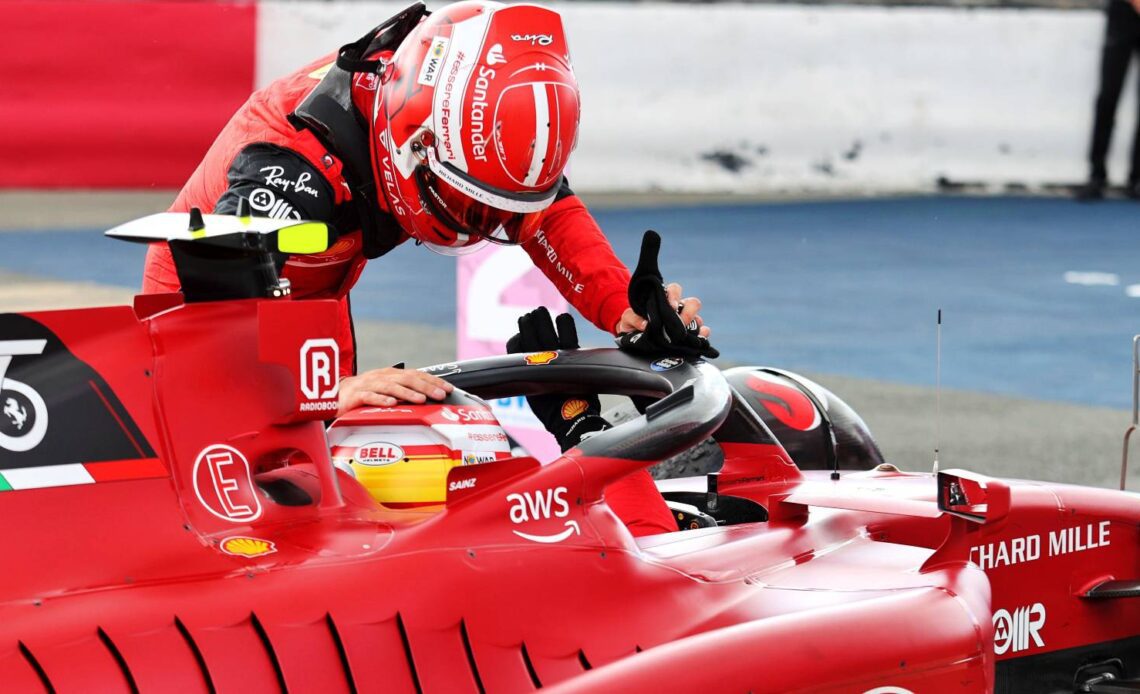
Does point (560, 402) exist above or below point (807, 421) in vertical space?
above

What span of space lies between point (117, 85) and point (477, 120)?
1071 cm

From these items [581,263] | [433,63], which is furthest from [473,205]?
[581,263]

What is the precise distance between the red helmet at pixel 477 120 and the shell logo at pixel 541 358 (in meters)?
0.27

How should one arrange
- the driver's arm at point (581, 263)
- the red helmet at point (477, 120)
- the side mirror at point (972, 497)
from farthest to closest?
the driver's arm at point (581, 263) → the red helmet at point (477, 120) → the side mirror at point (972, 497)

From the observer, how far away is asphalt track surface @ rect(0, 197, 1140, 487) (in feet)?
23.8

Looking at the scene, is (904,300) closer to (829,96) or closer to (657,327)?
(829,96)

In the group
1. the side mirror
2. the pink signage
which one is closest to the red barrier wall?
the pink signage

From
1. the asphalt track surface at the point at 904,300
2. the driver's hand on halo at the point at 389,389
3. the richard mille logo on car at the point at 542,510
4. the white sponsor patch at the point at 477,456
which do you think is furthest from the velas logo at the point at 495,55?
the asphalt track surface at the point at 904,300

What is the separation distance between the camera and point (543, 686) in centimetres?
255

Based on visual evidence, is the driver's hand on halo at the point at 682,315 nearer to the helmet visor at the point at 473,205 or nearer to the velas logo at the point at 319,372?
the helmet visor at the point at 473,205

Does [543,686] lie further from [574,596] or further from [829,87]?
[829,87]

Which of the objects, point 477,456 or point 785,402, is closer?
point 477,456

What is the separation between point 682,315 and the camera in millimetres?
3525

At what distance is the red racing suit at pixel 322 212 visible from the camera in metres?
3.27
